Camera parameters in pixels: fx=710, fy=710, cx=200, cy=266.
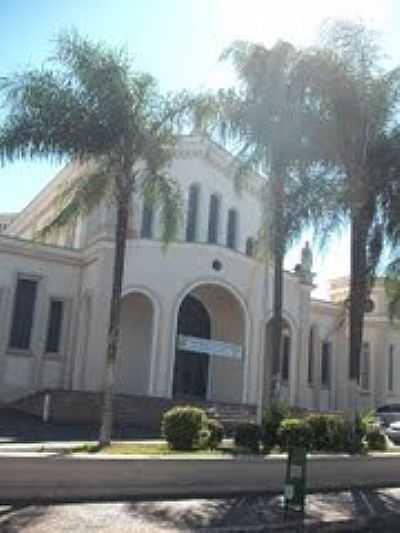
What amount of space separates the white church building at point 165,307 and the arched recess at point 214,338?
0.05m

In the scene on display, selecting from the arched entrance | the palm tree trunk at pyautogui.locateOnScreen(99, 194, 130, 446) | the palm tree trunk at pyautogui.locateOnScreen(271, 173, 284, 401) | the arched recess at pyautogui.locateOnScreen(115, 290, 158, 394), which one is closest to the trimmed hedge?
the palm tree trunk at pyautogui.locateOnScreen(99, 194, 130, 446)

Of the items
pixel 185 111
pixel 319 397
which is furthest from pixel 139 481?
pixel 319 397

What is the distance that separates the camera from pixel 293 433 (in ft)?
46.9

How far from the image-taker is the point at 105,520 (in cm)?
945

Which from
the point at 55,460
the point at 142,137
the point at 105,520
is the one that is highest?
the point at 142,137

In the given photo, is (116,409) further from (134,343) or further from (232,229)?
(232,229)

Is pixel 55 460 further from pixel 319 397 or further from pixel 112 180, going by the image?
pixel 319 397

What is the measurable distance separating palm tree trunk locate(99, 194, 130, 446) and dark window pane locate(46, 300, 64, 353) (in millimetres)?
14242

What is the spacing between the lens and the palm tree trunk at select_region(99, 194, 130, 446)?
14.0 metres

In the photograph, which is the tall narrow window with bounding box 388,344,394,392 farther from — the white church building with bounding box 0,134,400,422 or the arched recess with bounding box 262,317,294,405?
the arched recess with bounding box 262,317,294,405

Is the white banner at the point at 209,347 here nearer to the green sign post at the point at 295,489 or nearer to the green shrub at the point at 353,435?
the green shrub at the point at 353,435

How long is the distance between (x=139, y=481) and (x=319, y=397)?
26.1 metres

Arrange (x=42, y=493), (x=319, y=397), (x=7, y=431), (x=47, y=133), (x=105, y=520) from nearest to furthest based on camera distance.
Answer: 1. (x=105, y=520)
2. (x=42, y=493)
3. (x=47, y=133)
4. (x=7, y=431)
5. (x=319, y=397)

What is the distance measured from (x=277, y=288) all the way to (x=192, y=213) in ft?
52.7
